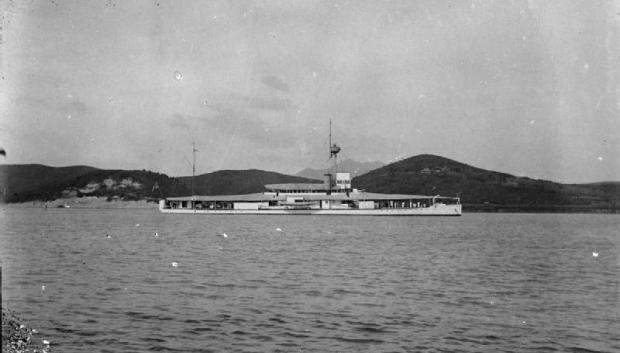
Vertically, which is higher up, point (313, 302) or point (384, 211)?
point (384, 211)

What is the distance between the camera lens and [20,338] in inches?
590

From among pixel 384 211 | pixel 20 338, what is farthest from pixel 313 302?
pixel 384 211

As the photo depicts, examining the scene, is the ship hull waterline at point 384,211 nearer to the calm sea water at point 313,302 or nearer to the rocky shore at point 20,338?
the calm sea water at point 313,302

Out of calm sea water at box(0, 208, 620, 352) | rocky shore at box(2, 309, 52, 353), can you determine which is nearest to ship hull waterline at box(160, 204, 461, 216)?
calm sea water at box(0, 208, 620, 352)

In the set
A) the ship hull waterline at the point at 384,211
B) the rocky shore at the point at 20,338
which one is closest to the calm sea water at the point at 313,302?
the rocky shore at the point at 20,338

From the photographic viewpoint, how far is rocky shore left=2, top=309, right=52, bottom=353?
45.0 ft

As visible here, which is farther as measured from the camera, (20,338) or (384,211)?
(384,211)

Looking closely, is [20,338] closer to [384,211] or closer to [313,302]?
[313,302]

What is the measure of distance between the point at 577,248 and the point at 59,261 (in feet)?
142

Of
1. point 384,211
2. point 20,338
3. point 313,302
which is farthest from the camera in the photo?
point 384,211

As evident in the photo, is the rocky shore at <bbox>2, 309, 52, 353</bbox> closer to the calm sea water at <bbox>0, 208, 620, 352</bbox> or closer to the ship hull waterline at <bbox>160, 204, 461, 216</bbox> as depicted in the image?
the calm sea water at <bbox>0, 208, 620, 352</bbox>

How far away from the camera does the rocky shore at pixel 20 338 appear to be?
45.0 ft

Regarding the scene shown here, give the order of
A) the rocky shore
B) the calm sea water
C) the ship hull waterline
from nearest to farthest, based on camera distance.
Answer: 1. the rocky shore
2. the calm sea water
3. the ship hull waterline

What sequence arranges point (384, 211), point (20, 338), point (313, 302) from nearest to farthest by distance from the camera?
point (20, 338), point (313, 302), point (384, 211)
